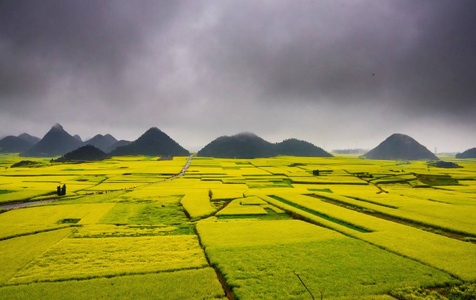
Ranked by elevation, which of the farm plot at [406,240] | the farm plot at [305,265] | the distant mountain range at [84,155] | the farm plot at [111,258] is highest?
the distant mountain range at [84,155]

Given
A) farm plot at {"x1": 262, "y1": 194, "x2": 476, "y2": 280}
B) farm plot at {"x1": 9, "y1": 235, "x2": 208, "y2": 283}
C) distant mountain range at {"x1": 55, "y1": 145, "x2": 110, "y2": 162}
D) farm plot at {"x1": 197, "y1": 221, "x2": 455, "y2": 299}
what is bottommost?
farm plot at {"x1": 9, "y1": 235, "x2": 208, "y2": 283}

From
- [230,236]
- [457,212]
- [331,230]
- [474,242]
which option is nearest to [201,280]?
[230,236]

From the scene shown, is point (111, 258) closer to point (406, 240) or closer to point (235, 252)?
point (235, 252)

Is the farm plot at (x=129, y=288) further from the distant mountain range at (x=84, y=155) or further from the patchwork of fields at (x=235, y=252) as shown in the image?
the distant mountain range at (x=84, y=155)

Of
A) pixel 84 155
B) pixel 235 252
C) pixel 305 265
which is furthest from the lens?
pixel 84 155

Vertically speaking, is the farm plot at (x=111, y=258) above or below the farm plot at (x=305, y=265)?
below

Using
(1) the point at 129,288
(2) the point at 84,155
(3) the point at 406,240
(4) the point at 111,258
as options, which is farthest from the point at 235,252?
(2) the point at 84,155

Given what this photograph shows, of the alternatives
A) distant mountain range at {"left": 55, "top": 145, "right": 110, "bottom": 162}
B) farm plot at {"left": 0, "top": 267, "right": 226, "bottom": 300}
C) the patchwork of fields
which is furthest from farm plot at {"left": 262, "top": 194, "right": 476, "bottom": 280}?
distant mountain range at {"left": 55, "top": 145, "right": 110, "bottom": 162}

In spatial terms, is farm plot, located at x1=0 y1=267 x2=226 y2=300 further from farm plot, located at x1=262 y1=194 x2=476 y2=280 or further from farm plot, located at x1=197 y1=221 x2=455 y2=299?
farm plot, located at x1=262 y1=194 x2=476 y2=280

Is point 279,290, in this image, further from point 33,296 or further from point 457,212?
point 457,212

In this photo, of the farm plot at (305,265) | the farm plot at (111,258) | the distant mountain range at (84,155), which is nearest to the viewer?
the farm plot at (305,265)

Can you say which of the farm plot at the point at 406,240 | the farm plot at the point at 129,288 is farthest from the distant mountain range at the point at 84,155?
the farm plot at the point at 129,288
